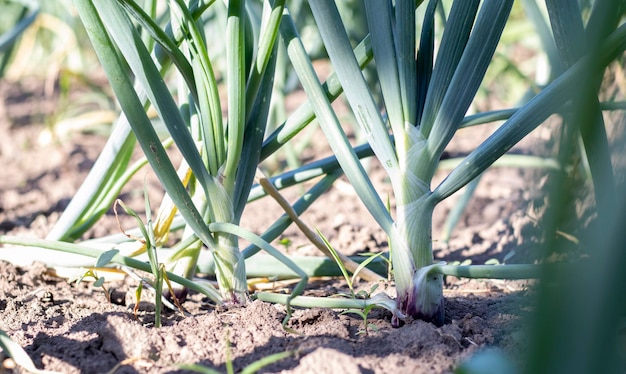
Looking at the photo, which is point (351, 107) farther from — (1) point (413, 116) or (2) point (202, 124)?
(2) point (202, 124)

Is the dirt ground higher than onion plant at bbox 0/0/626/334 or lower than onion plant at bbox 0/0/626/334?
lower

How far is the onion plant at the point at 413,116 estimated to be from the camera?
0.92 metres

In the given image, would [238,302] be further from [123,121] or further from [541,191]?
[541,191]

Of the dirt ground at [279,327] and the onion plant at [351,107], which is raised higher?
the onion plant at [351,107]

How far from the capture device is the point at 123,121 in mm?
1233

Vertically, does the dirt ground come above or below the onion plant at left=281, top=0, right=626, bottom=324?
below

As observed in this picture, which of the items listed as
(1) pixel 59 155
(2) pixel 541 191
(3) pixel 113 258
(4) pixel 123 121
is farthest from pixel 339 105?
(2) pixel 541 191

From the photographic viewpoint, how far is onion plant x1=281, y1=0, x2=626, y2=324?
3.01 ft

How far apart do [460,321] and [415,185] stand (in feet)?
0.67

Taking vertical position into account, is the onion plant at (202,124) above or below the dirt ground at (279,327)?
above

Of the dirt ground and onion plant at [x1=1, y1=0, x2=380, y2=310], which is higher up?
onion plant at [x1=1, y1=0, x2=380, y2=310]

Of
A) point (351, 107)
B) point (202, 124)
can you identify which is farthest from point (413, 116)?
point (202, 124)

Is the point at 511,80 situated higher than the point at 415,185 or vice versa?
the point at 511,80

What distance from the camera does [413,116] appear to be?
963 mm
